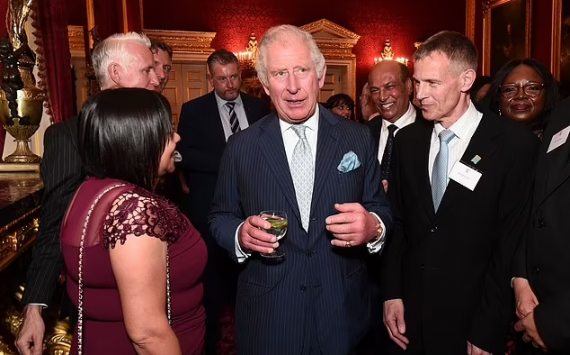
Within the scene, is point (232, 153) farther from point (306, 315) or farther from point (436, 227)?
point (436, 227)

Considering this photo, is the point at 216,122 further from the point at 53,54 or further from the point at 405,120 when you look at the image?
the point at 53,54

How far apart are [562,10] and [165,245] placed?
9.85 metres

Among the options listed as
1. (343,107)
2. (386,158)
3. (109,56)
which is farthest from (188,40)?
(109,56)

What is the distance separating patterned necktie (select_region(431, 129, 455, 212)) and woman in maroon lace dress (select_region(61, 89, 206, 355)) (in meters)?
1.03

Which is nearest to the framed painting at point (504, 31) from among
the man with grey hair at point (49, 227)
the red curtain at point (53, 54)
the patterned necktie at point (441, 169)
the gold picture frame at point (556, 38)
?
the gold picture frame at point (556, 38)

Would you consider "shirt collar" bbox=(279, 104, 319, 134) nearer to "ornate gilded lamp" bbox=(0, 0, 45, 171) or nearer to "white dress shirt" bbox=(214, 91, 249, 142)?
"ornate gilded lamp" bbox=(0, 0, 45, 171)

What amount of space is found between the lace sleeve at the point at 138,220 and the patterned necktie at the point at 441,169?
114 centimetres

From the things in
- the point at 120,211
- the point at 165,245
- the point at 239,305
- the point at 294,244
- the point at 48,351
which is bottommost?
the point at 48,351

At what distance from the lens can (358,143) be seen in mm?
1912

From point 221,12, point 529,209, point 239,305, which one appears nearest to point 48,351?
point 239,305

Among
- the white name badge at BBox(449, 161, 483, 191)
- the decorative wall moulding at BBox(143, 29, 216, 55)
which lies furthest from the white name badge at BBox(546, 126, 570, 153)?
the decorative wall moulding at BBox(143, 29, 216, 55)

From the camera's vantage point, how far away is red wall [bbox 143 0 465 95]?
10195 millimetres

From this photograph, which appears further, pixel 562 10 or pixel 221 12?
pixel 221 12

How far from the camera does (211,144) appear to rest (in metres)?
3.82
